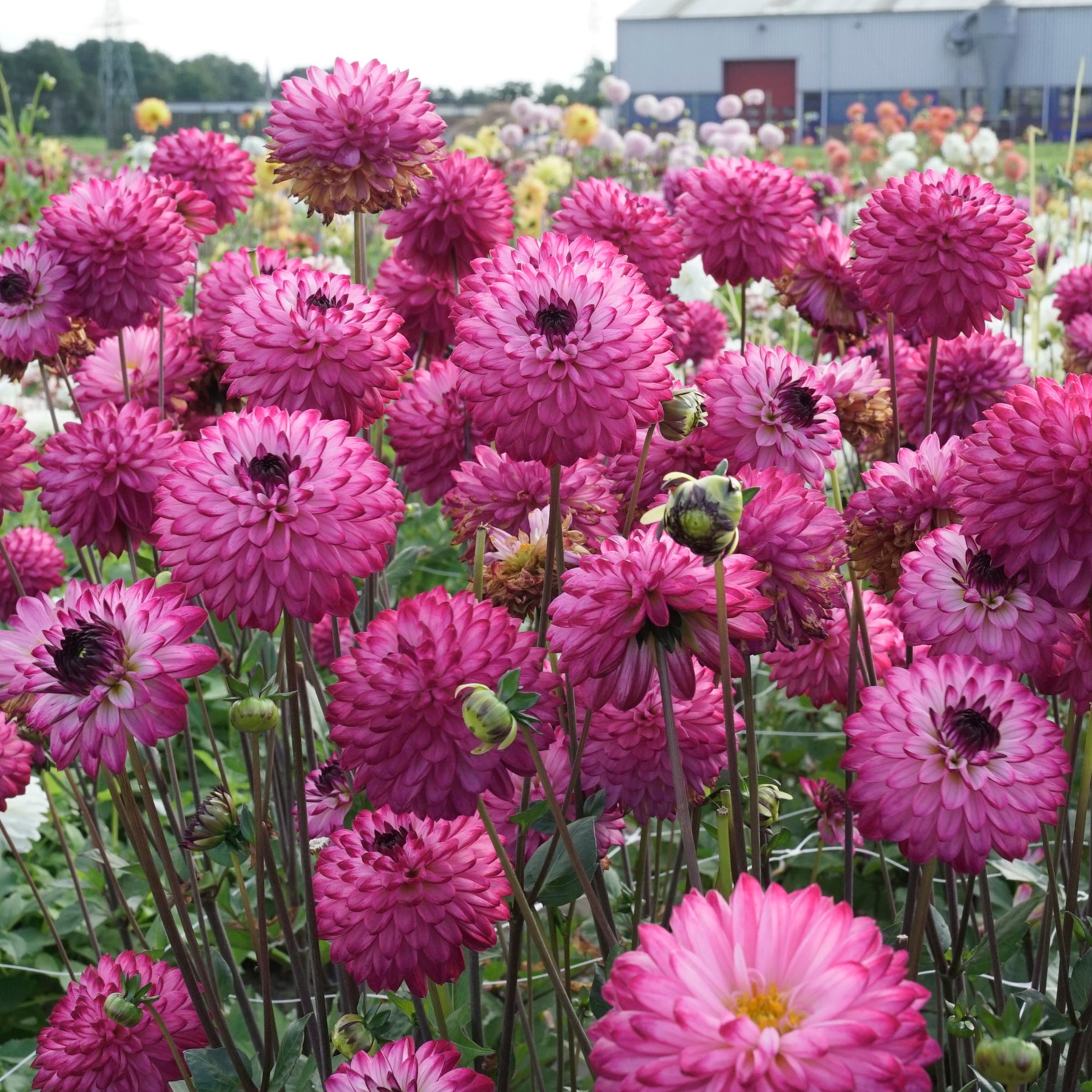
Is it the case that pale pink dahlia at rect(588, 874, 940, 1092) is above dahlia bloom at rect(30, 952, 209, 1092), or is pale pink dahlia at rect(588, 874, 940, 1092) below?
above

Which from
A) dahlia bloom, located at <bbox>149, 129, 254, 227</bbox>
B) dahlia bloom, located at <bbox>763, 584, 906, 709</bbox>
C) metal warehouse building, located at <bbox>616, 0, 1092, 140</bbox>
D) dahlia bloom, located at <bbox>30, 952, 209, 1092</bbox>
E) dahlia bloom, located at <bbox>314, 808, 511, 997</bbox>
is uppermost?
metal warehouse building, located at <bbox>616, 0, 1092, 140</bbox>

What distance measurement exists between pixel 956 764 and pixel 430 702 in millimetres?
559

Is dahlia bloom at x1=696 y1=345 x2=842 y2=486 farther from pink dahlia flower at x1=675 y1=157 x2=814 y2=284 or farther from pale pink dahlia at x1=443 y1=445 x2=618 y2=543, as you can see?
pink dahlia flower at x1=675 y1=157 x2=814 y2=284

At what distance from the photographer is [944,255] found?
1744 millimetres

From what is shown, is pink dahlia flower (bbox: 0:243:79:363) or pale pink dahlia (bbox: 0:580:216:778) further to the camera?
pink dahlia flower (bbox: 0:243:79:363)

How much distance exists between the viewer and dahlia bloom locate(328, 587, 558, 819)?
1269 mm

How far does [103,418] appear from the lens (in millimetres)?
1961

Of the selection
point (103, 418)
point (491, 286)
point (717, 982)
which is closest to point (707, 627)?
point (717, 982)

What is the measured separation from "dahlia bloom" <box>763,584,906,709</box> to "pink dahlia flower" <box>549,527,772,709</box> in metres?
0.62

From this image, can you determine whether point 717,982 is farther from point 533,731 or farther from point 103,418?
point 103,418

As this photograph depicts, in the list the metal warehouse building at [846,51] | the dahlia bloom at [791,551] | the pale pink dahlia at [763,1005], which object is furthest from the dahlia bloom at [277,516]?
the metal warehouse building at [846,51]

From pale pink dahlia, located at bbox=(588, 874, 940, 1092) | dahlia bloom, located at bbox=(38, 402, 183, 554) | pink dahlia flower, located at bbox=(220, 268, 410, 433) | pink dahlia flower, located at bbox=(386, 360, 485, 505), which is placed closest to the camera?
pale pink dahlia, located at bbox=(588, 874, 940, 1092)

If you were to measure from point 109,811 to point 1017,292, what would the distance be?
301 centimetres

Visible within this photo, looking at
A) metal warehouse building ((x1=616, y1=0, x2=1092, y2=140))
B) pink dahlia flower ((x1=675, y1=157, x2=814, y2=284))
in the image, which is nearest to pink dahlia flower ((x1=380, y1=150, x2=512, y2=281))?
pink dahlia flower ((x1=675, y1=157, x2=814, y2=284))
